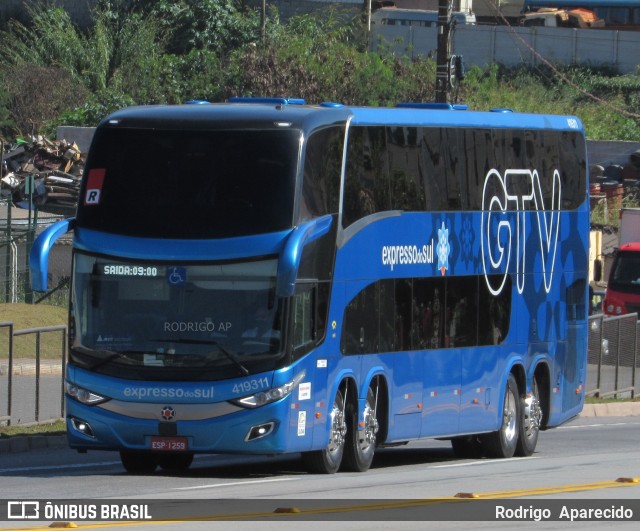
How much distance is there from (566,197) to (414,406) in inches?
204

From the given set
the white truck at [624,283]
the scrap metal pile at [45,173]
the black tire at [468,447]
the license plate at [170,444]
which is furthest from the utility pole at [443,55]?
the scrap metal pile at [45,173]

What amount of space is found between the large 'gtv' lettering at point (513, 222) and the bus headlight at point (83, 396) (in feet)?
18.7

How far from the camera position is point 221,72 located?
63.0 m

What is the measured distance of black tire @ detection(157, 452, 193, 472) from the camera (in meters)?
16.4

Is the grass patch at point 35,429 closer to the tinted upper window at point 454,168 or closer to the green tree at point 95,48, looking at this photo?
the tinted upper window at point 454,168

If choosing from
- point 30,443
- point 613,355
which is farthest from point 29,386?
point 613,355

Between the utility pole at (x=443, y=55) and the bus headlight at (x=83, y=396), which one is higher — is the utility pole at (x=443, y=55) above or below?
above

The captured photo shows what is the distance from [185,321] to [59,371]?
1154cm

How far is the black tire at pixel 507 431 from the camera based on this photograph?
19458 mm

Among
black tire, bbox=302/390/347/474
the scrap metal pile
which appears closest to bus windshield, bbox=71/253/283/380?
black tire, bbox=302/390/347/474

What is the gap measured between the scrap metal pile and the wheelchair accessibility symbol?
3254 centimetres

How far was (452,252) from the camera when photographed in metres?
17.8

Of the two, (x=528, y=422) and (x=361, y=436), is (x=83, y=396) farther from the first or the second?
(x=528, y=422)

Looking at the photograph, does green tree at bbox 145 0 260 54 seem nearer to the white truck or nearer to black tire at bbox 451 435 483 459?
the white truck
